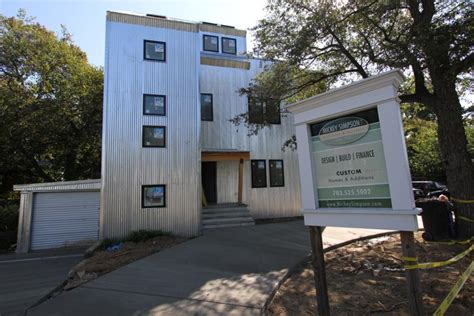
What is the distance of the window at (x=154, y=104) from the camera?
11281mm

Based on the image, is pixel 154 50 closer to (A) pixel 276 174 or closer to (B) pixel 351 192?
(A) pixel 276 174

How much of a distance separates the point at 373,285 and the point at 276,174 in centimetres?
962

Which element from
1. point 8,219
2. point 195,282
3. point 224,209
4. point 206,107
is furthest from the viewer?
point 206,107

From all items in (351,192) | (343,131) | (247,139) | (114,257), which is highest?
(247,139)

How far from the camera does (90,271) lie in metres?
6.50

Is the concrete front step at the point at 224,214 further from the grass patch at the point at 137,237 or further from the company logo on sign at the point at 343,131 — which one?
the company logo on sign at the point at 343,131

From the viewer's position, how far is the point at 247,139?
14172 mm

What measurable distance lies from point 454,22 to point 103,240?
11241 mm

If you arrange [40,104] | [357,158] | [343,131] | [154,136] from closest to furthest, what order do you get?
[357,158] < [343,131] < [154,136] < [40,104]

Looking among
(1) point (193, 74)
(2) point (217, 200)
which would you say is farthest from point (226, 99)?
(2) point (217, 200)

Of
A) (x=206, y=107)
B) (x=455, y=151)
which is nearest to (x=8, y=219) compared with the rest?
(x=206, y=107)

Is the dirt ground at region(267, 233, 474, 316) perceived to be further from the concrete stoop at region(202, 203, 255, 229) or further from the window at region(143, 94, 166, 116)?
the window at region(143, 94, 166, 116)

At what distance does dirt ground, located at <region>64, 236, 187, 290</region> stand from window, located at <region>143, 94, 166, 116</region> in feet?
15.0

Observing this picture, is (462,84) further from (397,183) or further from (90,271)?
(90,271)
